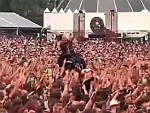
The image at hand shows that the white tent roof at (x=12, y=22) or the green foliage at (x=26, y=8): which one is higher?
the green foliage at (x=26, y=8)

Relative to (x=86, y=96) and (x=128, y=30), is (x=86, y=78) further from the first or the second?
(x=128, y=30)

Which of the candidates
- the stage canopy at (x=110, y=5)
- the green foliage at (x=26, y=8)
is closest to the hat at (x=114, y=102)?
the stage canopy at (x=110, y=5)

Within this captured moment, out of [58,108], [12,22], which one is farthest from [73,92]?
[12,22]

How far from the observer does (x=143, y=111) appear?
182 inches

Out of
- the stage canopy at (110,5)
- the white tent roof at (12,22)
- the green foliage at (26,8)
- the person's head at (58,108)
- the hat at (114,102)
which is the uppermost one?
the green foliage at (26,8)

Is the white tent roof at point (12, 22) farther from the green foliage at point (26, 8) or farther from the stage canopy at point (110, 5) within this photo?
the green foliage at point (26, 8)

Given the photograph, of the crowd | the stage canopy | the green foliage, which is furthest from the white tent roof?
the crowd

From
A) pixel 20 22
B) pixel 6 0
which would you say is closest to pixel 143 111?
pixel 20 22

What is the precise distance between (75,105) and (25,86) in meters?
0.91

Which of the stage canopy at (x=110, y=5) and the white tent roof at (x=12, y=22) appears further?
the stage canopy at (x=110, y=5)

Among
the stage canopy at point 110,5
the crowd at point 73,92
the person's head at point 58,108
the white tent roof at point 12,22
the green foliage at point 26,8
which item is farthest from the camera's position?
the green foliage at point 26,8

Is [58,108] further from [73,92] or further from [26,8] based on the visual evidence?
[26,8]

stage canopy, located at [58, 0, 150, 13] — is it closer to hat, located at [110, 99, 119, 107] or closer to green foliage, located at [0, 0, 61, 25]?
green foliage, located at [0, 0, 61, 25]

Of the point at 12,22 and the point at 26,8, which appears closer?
the point at 12,22
